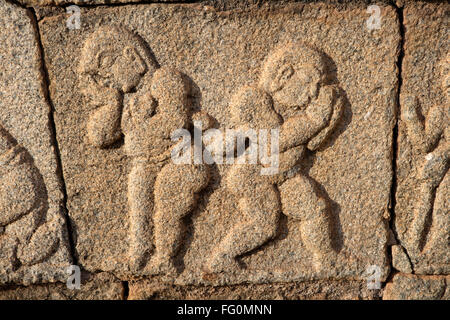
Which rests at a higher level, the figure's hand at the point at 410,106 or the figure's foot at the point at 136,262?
the figure's hand at the point at 410,106

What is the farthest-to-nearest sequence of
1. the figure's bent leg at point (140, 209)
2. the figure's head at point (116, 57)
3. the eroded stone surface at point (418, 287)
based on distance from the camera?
1. the eroded stone surface at point (418, 287)
2. the figure's bent leg at point (140, 209)
3. the figure's head at point (116, 57)

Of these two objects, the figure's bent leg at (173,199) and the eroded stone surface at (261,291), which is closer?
the figure's bent leg at (173,199)

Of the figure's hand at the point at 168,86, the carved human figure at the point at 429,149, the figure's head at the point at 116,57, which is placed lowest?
the carved human figure at the point at 429,149

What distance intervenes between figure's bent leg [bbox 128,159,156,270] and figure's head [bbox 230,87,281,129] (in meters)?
0.40

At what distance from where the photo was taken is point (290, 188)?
1.67m

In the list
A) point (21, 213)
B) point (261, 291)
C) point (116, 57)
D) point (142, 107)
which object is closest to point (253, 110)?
point (142, 107)

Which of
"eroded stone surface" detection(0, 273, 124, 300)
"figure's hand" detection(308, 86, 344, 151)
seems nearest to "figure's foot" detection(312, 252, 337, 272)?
"figure's hand" detection(308, 86, 344, 151)

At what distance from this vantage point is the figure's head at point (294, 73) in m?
1.57

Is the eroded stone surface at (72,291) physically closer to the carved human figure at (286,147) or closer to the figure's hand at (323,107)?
the carved human figure at (286,147)

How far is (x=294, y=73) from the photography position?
1.59m

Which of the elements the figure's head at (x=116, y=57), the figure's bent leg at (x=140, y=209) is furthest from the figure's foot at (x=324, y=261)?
the figure's head at (x=116, y=57)

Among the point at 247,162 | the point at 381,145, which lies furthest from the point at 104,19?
the point at 381,145

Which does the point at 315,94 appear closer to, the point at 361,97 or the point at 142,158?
the point at 361,97

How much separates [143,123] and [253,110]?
41 centimetres
